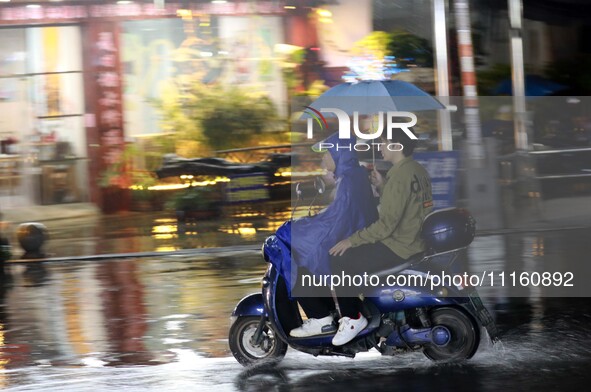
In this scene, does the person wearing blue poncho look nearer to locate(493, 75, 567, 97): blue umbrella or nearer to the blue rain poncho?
the blue rain poncho

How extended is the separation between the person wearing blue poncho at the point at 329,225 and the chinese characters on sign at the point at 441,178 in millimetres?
585

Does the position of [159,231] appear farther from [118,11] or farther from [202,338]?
[202,338]

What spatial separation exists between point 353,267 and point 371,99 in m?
1.25

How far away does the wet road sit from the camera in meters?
7.18

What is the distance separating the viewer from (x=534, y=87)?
16.9 meters

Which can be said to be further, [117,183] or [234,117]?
[117,183]

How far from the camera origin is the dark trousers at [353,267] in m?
7.37

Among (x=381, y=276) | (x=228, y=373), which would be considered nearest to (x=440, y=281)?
(x=381, y=276)

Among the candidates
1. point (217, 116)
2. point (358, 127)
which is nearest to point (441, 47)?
point (217, 116)

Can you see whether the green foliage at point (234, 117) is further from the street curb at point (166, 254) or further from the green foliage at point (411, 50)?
the street curb at point (166, 254)

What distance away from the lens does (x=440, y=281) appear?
24.1 feet

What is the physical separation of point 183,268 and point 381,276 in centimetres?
607

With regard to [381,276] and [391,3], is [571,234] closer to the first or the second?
[391,3]

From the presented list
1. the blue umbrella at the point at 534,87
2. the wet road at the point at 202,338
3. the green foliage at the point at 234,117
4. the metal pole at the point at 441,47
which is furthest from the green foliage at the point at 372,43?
the wet road at the point at 202,338
